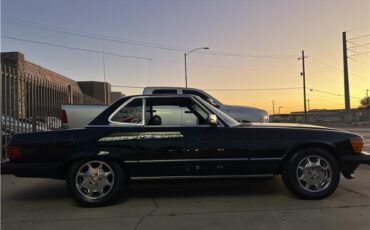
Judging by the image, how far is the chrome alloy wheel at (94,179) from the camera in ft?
21.9


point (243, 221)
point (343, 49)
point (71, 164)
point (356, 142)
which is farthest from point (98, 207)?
point (343, 49)

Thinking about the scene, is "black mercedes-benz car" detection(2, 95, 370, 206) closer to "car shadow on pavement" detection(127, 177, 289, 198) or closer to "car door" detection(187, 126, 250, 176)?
"car door" detection(187, 126, 250, 176)

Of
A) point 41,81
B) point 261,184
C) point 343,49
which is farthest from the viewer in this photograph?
point 343,49

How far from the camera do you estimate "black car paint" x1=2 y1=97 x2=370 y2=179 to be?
6727 millimetres

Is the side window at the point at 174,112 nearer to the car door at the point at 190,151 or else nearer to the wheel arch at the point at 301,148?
the car door at the point at 190,151

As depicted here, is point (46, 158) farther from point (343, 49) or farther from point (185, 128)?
point (343, 49)

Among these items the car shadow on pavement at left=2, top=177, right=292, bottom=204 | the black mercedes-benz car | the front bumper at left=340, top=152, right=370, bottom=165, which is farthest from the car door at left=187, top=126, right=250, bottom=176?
the front bumper at left=340, top=152, right=370, bottom=165

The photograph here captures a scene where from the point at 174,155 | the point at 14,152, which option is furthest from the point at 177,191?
the point at 14,152

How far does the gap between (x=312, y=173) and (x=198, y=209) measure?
1.71 m

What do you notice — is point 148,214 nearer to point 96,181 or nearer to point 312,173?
point 96,181

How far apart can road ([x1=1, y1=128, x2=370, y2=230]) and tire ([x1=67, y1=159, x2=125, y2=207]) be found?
0.16 meters

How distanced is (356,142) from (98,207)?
12.2ft

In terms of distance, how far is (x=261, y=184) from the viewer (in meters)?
8.02

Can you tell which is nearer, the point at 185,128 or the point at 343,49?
the point at 185,128
